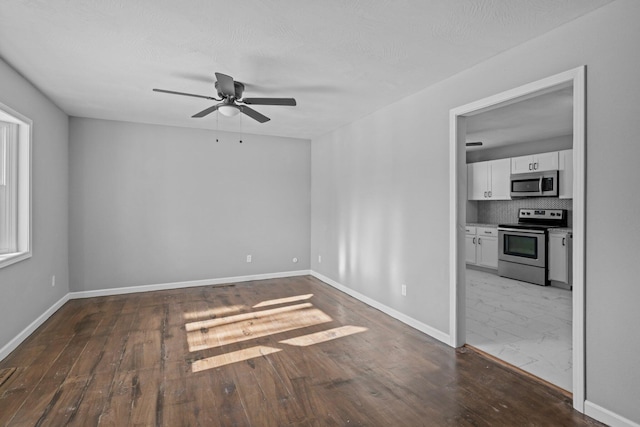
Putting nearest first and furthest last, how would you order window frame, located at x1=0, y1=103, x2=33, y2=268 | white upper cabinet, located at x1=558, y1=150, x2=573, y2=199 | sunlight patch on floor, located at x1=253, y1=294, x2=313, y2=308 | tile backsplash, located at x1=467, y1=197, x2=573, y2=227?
window frame, located at x1=0, y1=103, x2=33, y2=268
sunlight patch on floor, located at x1=253, y1=294, x2=313, y2=308
white upper cabinet, located at x1=558, y1=150, x2=573, y2=199
tile backsplash, located at x1=467, y1=197, x2=573, y2=227

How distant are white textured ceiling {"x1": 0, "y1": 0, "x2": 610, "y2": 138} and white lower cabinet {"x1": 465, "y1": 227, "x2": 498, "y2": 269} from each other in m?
4.09

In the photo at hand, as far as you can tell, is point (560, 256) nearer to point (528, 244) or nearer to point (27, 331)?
point (528, 244)

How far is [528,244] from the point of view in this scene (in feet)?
19.0

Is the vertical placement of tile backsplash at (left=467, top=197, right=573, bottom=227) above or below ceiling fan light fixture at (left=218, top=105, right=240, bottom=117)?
below

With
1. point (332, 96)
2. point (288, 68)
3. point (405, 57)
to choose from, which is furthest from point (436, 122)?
point (288, 68)

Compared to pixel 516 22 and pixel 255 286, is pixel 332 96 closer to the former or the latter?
pixel 516 22

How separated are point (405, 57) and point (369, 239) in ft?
7.96

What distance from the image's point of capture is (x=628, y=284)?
6.61ft

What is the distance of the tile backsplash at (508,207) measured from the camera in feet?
19.8

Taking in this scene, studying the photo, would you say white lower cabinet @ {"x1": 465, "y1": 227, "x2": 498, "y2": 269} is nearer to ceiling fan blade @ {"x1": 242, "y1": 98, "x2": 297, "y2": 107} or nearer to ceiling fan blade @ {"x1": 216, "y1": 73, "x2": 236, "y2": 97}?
ceiling fan blade @ {"x1": 242, "y1": 98, "x2": 297, "y2": 107}

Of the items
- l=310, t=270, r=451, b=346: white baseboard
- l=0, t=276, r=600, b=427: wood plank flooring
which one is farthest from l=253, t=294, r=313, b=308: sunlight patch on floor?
l=310, t=270, r=451, b=346: white baseboard

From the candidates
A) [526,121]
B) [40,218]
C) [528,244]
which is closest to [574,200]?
[526,121]

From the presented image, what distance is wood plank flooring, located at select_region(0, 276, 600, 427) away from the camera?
217cm

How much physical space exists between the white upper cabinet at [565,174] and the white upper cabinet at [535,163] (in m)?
0.09
